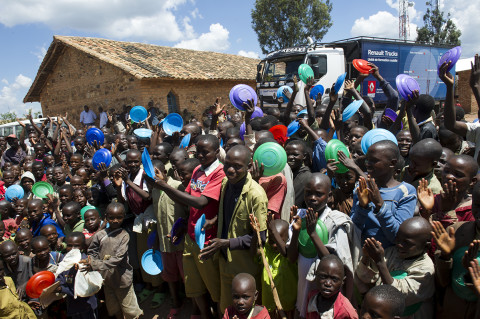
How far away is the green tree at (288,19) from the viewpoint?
24.7 meters

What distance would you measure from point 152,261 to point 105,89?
11379 millimetres

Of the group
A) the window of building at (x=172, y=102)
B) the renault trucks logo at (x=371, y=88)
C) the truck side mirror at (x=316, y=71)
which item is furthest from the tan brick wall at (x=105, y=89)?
the renault trucks logo at (x=371, y=88)

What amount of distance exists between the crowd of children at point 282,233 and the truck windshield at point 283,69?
6.51 meters

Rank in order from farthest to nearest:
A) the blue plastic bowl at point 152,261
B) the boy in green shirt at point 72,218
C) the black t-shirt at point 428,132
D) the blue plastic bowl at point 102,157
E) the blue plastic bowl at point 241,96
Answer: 1. the blue plastic bowl at point 241,96
2. the blue plastic bowl at point 102,157
3. the boy in green shirt at point 72,218
4. the black t-shirt at point 428,132
5. the blue plastic bowl at point 152,261

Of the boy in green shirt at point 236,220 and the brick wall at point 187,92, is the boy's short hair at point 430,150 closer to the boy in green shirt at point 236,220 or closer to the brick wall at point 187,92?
the boy in green shirt at point 236,220

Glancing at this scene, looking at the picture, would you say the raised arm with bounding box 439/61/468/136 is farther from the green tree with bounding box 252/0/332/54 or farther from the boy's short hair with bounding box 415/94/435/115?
the green tree with bounding box 252/0/332/54

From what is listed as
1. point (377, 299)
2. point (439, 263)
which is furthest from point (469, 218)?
point (377, 299)

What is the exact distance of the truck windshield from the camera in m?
11.1

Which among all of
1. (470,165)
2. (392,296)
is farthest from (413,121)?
(392,296)

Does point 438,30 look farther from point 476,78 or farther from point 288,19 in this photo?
point 476,78

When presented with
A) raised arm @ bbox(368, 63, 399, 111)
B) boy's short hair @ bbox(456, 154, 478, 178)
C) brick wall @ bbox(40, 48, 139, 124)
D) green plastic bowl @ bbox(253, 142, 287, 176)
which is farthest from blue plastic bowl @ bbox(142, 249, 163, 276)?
brick wall @ bbox(40, 48, 139, 124)

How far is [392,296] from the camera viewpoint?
6.25ft

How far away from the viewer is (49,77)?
51.4 feet

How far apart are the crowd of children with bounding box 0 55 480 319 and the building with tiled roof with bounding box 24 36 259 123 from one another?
865 cm
